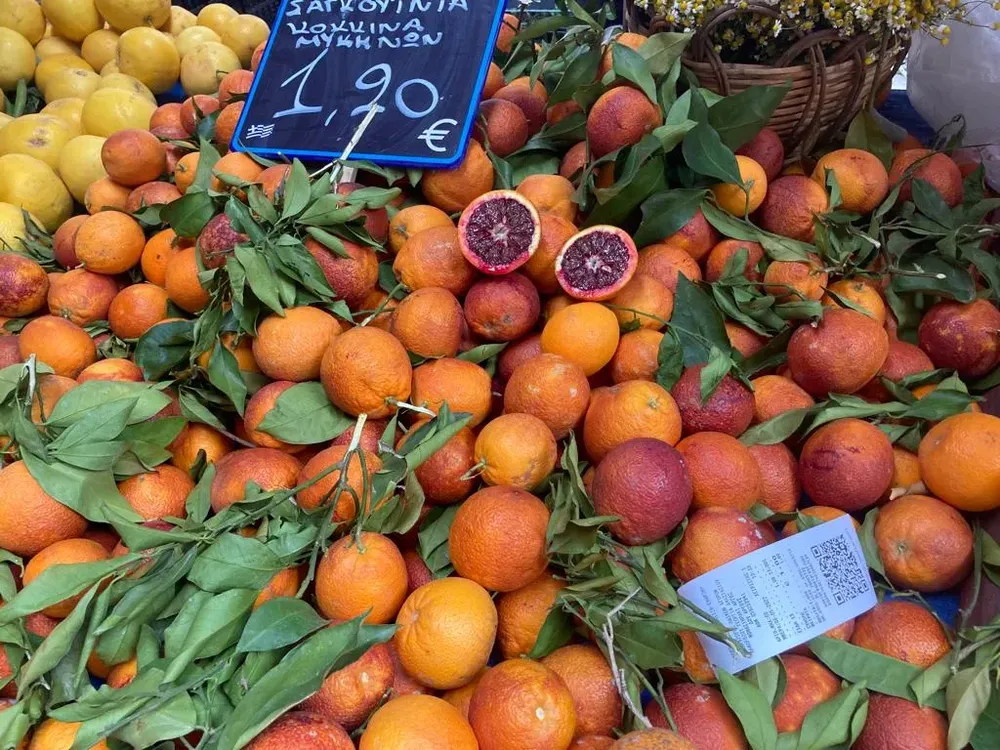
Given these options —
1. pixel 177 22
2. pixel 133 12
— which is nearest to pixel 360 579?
pixel 133 12

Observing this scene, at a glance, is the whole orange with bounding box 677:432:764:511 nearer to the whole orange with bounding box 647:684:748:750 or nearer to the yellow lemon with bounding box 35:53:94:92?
the whole orange with bounding box 647:684:748:750

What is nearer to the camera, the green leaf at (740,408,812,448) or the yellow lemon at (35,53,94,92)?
the green leaf at (740,408,812,448)

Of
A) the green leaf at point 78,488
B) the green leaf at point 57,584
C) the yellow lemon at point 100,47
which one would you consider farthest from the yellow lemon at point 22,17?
the green leaf at point 57,584

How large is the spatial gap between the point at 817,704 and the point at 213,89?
271 centimetres

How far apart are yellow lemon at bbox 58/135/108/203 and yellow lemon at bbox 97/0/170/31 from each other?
94cm

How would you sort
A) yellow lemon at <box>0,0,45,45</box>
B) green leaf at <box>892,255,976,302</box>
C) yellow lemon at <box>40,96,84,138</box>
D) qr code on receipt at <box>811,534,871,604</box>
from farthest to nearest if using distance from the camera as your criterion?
yellow lemon at <box>0,0,45,45</box> < yellow lemon at <box>40,96,84,138</box> < green leaf at <box>892,255,976,302</box> < qr code on receipt at <box>811,534,871,604</box>

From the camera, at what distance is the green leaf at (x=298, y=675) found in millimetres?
847

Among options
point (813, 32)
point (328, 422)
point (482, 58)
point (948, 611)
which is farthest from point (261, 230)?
point (948, 611)

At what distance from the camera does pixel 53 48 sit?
9.81 feet

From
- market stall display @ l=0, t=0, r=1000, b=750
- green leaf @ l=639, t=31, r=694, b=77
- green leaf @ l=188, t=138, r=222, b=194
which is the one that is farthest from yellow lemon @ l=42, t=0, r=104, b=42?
green leaf @ l=639, t=31, r=694, b=77

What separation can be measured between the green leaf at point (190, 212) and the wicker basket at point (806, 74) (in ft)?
3.62

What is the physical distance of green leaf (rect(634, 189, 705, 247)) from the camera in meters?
1.52

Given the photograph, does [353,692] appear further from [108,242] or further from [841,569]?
[108,242]

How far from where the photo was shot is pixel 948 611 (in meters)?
1.21
